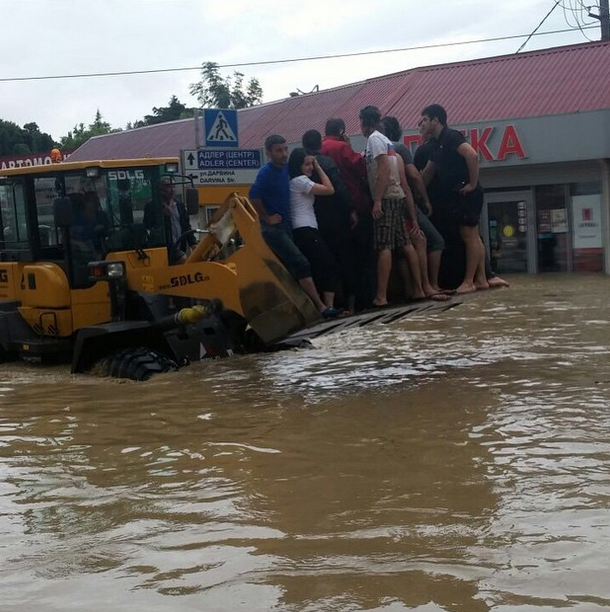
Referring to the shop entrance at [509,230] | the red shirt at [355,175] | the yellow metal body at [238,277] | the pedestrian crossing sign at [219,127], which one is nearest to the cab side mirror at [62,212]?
the yellow metal body at [238,277]

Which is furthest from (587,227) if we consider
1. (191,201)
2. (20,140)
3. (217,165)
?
(20,140)

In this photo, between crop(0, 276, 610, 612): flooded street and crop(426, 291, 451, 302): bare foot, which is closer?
crop(0, 276, 610, 612): flooded street

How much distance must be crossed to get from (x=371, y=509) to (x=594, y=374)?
16.2ft

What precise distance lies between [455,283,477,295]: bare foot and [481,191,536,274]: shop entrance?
1522cm

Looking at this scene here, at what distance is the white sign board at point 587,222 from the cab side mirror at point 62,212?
16.1 metres

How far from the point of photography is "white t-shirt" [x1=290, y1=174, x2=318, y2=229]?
30.9 feet

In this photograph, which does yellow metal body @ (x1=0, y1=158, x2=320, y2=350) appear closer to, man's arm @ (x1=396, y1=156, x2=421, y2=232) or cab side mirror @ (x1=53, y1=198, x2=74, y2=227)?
cab side mirror @ (x1=53, y1=198, x2=74, y2=227)

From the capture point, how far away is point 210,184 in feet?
54.8

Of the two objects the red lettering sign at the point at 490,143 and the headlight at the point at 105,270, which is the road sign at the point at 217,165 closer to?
the headlight at the point at 105,270

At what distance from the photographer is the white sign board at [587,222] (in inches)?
933

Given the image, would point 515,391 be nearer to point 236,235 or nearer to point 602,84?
point 236,235

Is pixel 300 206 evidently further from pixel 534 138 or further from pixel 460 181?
pixel 534 138

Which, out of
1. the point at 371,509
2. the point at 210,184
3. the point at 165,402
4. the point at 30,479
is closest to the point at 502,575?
the point at 371,509

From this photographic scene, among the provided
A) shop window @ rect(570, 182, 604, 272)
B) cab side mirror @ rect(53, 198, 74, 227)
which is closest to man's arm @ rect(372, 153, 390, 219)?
cab side mirror @ rect(53, 198, 74, 227)
